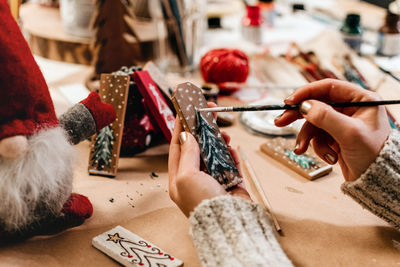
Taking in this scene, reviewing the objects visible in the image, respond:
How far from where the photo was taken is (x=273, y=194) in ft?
2.32

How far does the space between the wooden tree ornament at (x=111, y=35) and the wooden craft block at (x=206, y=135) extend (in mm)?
507

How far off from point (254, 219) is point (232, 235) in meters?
0.05

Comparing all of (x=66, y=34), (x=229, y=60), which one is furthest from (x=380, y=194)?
(x=66, y=34)

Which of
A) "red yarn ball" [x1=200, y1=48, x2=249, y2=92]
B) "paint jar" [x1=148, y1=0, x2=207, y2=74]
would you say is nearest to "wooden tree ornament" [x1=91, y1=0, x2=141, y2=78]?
"paint jar" [x1=148, y1=0, x2=207, y2=74]

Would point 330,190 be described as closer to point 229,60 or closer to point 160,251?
point 160,251

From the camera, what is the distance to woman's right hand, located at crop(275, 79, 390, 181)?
551mm

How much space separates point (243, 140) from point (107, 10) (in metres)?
0.52

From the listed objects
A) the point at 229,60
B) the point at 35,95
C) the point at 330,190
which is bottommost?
the point at 330,190

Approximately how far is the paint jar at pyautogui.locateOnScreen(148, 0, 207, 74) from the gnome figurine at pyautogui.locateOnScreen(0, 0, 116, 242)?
2.16ft

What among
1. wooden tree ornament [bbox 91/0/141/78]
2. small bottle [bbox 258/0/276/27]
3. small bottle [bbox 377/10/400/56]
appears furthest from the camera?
small bottle [bbox 258/0/276/27]

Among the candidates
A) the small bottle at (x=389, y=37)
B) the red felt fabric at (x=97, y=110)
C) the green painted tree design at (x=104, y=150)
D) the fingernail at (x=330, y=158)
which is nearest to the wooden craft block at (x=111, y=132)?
the green painted tree design at (x=104, y=150)

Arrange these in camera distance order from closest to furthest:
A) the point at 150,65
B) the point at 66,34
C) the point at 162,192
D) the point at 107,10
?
the point at 162,192
the point at 150,65
the point at 107,10
the point at 66,34

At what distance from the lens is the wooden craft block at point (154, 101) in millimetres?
748

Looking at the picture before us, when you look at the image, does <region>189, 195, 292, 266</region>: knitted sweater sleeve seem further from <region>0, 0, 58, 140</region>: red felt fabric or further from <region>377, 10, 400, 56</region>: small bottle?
<region>377, 10, 400, 56</region>: small bottle
